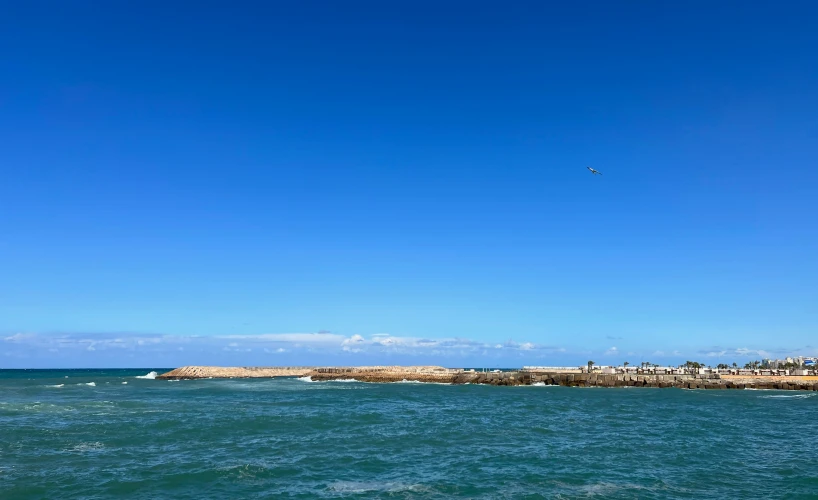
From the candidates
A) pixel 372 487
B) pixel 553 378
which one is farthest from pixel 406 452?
pixel 553 378

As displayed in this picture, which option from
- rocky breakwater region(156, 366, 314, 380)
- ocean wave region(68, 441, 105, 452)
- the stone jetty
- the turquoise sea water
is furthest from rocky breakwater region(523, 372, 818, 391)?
ocean wave region(68, 441, 105, 452)

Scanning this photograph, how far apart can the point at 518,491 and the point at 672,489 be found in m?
5.71

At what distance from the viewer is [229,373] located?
117 m

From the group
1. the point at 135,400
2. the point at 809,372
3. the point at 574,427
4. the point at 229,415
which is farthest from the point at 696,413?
the point at 809,372

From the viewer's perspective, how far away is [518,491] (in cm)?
2022

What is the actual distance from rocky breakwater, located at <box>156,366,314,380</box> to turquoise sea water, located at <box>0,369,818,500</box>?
65523 millimetres

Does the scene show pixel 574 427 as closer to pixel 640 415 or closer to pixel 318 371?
pixel 640 415

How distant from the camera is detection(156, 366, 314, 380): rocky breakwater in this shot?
111900mm

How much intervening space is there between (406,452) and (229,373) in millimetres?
97636

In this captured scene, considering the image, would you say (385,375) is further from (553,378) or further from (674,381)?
(674,381)

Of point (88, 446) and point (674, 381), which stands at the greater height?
point (88, 446)

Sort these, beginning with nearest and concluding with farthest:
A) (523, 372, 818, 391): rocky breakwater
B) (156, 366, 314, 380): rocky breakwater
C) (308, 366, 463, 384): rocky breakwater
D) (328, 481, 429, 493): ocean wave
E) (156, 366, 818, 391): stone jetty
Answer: (328, 481, 429, 493): ocean wave < (523, 372, 818, 391): rocky breakwater < (156, 366, 818, 391): stone jetty < (308, 366, 463, 384): rocky breakwater < (156, 366, 314, 380): rocky breakwater

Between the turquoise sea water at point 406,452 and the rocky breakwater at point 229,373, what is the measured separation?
65523 mm

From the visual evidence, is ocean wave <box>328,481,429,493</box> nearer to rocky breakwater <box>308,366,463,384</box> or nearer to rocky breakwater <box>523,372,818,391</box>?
rocky breakwater <box>523,372,818,391</box>
